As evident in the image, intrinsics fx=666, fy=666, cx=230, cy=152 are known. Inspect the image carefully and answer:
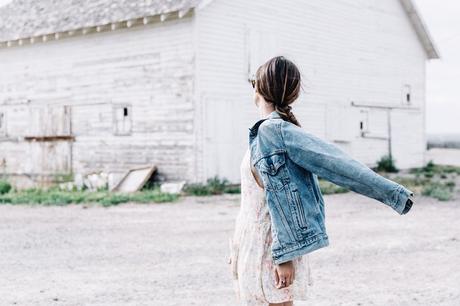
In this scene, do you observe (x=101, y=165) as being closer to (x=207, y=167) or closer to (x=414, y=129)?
(x=207, y=167)

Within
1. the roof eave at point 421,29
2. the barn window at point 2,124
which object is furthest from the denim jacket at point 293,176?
the roof eave at point 421,29

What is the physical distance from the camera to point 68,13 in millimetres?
18953

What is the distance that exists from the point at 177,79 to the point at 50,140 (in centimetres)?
510

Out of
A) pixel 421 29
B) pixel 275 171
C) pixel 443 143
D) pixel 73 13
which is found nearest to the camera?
pixel 275 171

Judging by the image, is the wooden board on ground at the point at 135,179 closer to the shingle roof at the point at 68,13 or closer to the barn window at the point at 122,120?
the barn window at the point at 122,120

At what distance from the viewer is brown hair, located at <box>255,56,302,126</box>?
2936mm

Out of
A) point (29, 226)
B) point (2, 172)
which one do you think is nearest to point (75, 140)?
point (2, 172)

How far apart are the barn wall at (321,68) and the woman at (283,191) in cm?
1289

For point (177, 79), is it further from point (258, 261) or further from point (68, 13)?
point (258, 261)

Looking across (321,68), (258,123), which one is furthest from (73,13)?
(258,123)

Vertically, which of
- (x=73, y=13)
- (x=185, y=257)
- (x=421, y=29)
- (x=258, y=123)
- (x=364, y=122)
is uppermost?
(x=421, y=29)

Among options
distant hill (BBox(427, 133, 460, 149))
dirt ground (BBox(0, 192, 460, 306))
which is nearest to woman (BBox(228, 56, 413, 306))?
dirt ground (BBox(0, 192, 460, 306))

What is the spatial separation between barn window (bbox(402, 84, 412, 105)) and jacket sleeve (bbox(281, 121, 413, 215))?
2179 centimetres

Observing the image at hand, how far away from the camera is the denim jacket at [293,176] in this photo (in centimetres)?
281
